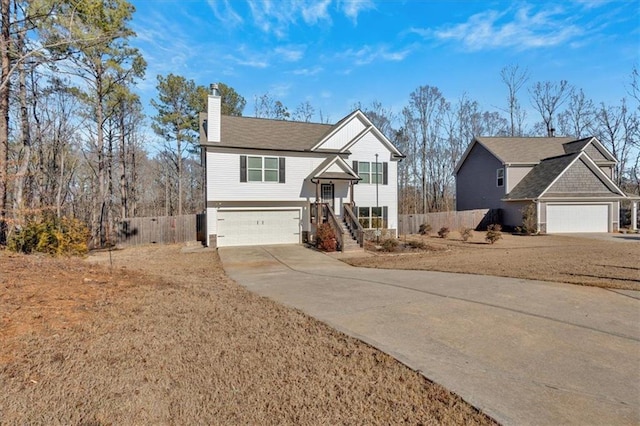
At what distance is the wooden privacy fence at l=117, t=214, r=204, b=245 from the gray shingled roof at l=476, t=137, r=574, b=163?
24.0m

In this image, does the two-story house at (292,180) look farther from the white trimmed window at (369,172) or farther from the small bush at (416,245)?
the small bush at (416,245)

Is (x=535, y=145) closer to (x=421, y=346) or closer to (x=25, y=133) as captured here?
(x=421, y=346)

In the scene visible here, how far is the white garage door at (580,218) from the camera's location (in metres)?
22.1

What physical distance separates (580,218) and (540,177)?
3.83 meters

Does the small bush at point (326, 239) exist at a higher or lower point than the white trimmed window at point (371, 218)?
lower

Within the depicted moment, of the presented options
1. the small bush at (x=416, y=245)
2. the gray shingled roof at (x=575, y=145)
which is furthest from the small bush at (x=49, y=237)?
the gray shingled roof at (x=575, y=145)

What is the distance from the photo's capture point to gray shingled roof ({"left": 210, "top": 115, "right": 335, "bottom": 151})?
1772cm

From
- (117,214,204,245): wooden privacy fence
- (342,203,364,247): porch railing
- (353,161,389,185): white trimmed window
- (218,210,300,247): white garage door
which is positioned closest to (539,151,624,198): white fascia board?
(353,161,389,185): white trimmed window

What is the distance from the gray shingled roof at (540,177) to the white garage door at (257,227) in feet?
55.8

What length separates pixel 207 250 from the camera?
16375 mm

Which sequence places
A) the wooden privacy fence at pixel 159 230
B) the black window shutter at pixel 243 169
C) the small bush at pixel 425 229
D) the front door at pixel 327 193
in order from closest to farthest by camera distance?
the black window shutter at pixel 243 169
the front door at pixel 327 193
the wooden privacy fence at pixel 159 230
the small bush at pixel 425 229

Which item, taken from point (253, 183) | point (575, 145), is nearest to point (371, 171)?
point (253, 183)

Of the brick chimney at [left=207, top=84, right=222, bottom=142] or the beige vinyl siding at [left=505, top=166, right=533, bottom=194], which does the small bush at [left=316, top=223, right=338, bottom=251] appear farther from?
the beige vinyl siding at [left=505, top=166, right=533, bottom=194]

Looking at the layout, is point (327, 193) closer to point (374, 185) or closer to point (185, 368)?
point (374, 185)
